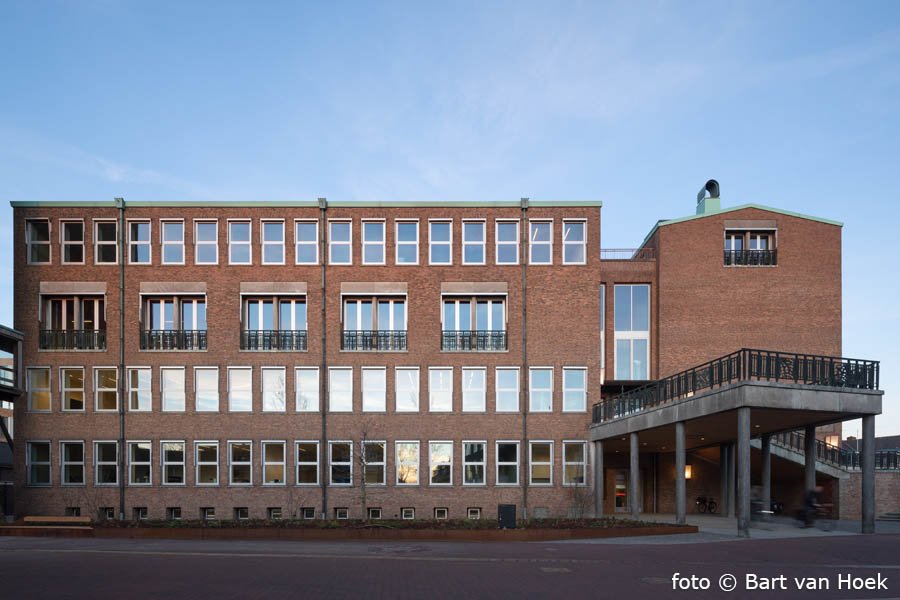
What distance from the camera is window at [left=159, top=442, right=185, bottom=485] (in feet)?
100

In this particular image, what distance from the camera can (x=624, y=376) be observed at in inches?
1321

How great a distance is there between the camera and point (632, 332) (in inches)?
1326

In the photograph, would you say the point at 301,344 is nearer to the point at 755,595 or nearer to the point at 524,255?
the point at 524,255

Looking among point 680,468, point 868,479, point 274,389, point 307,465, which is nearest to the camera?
point 868,479

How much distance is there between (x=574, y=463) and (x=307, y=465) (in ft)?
37.0

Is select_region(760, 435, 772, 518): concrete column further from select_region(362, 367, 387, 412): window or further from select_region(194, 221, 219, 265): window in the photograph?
select_region(194, 221, 219, 265): window

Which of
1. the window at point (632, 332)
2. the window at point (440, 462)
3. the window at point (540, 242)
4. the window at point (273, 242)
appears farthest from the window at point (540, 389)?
the window at point (273, 242)

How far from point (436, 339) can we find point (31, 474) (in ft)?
58.9

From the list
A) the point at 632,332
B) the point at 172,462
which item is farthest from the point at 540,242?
the point at 172,462

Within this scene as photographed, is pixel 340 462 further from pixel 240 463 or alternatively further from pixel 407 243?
pixel 407 243

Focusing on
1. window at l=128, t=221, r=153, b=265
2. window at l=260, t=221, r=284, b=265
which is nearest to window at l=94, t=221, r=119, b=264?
window at l=128, t=221, r=153, b=265

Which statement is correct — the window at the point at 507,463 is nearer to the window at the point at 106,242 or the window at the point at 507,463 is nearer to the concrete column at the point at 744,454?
the concrete column at the point at 744,454

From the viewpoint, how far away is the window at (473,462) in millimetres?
30672

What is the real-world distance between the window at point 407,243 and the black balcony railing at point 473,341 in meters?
3.52
